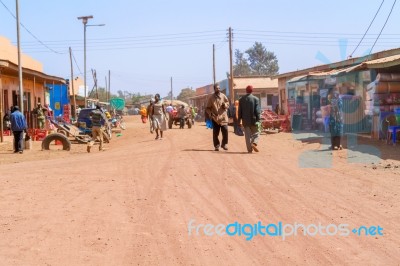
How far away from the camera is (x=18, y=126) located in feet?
52.9

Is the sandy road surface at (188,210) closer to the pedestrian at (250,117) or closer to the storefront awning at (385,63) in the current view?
the pedestrian at (250,117)

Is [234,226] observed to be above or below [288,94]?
below

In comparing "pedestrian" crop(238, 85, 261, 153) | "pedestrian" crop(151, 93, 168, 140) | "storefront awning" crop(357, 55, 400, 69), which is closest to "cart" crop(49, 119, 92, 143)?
"pedestrian" crop(151, 93, 168, 140)

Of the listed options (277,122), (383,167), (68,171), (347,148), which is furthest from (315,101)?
(68,171)

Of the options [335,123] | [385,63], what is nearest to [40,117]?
[335,123]

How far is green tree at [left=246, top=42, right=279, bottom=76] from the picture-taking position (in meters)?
93.8

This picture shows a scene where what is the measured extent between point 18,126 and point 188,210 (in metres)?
11.0

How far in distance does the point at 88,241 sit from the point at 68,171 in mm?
5018

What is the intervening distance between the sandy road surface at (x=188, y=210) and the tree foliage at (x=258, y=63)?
275 feet

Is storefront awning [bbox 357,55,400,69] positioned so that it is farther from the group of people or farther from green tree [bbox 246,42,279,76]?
green tree [bbox 246,42,279,76]

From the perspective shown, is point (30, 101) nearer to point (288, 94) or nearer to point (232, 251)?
point (288, 94)

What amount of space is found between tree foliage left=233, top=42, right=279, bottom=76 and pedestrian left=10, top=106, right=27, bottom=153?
7810cm

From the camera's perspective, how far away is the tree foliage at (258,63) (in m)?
93.9

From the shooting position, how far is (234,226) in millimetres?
5828
